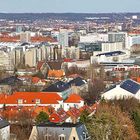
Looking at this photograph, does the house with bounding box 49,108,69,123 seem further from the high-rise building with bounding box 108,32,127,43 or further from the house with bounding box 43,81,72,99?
the high-rise building with bounding box 108,32,127,43

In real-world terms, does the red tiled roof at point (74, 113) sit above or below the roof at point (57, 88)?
above

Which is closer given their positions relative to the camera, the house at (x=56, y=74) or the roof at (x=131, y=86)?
the roof at (x=131, y=86)

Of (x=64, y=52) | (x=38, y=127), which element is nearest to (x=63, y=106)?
(x=38, y=127)

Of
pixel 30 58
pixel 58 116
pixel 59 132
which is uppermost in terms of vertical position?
pixel 59 132

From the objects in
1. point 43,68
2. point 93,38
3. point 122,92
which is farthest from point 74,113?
point 93,38

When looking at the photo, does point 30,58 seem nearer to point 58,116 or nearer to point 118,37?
point 118,37

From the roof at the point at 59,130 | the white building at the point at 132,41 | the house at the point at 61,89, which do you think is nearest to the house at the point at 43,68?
the house at the point at 61,89

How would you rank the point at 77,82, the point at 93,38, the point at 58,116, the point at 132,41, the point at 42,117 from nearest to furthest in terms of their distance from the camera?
1. the point at 42,117
2. the point at 58,116
3. the point at 77,82
4. the point at 132,41
5. the point at 93,38

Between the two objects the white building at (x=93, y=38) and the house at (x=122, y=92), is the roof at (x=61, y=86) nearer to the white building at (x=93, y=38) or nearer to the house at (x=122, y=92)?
the house at (x=122, y=92)

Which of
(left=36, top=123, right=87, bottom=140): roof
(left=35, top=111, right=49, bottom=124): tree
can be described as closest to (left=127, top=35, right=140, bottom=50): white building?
(left=35, top=111, right=49, bottom=124): tree
